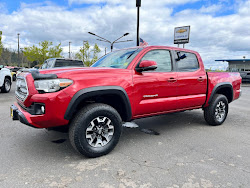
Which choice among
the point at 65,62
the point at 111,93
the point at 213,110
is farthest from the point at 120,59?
the point at 65,62

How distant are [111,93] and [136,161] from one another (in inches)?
40.8

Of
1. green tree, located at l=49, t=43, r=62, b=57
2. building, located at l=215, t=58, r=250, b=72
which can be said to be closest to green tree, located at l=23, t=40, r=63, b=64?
green tree, located at l=49, t=43, r=62, b=57

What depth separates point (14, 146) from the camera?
3385 millimetres

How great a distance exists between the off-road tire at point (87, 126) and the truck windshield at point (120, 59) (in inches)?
35.3

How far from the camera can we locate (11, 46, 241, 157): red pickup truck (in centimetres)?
270

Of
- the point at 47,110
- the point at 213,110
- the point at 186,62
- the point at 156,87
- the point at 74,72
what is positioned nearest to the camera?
the point at 47,110

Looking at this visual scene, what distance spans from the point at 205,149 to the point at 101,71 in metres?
2.11

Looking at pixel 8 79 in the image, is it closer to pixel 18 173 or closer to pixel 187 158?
pixel 18 173

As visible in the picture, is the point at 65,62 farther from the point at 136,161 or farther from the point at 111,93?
the point at 136,161

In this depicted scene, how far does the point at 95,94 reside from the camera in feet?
9.53

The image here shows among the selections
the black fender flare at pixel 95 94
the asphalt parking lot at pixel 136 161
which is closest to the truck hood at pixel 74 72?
the black fender flare at pixel 95 94

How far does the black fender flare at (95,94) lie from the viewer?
2.74m

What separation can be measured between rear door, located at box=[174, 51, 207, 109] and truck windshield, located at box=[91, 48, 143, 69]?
971 millimetres

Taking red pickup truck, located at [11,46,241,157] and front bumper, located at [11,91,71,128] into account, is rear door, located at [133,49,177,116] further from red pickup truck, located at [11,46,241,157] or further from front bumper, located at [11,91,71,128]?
front bumper, located at [11,91,71,128]
